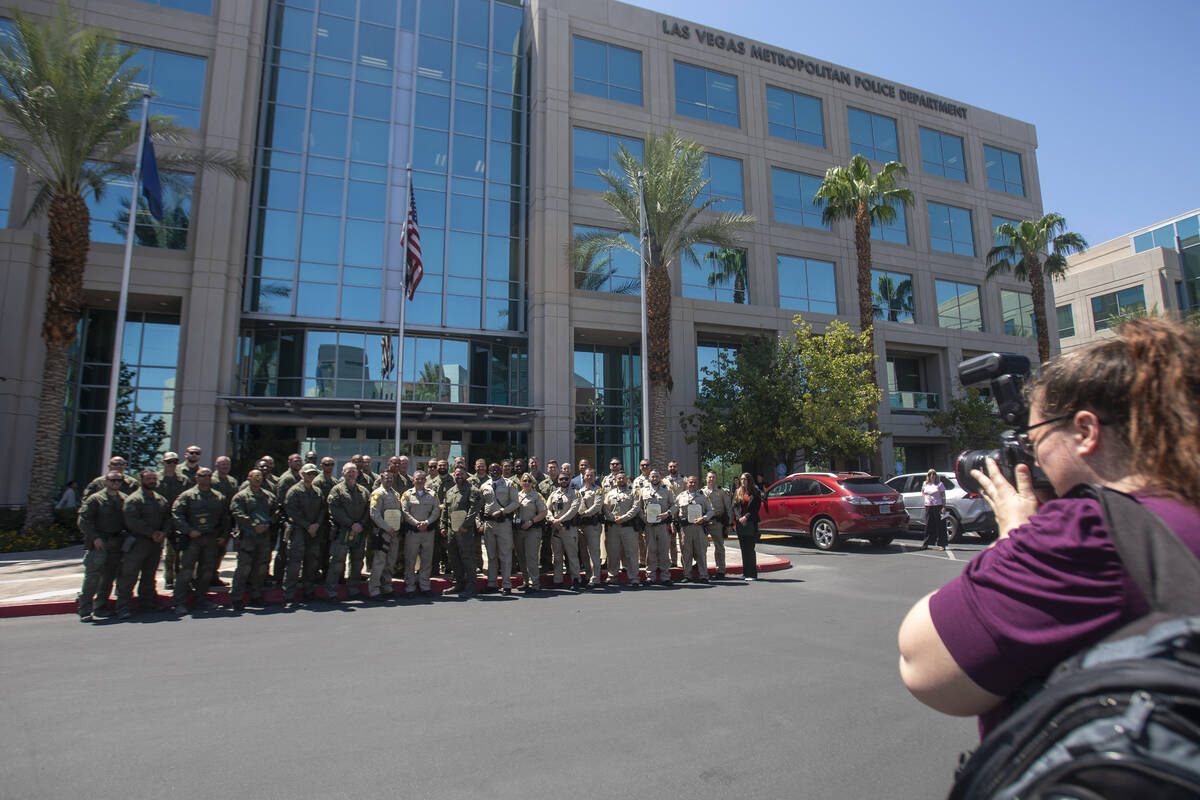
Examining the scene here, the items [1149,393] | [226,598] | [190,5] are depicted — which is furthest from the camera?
[190,5]

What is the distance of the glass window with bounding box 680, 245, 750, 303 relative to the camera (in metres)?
24.2

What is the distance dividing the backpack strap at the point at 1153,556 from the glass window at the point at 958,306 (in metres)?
31.3

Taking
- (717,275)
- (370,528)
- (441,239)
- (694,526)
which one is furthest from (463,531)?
(717,275)

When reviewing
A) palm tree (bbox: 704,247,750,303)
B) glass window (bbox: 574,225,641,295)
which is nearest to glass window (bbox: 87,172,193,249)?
glass window (bbox: 574,225,641,295)

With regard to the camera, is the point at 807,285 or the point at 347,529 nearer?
the point at 347,529

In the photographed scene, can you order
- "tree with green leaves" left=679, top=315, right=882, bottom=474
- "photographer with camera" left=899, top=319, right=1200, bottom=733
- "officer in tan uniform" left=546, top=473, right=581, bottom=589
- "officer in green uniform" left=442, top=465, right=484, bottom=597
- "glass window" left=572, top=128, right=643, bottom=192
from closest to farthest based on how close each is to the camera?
1. "photographer with camera" left=899, top=319, right=1200, bottom=733
2. "officer in green uniform" left=442, top=465, right=484, bottom=597
3. "officer in tan uniform" left=546, top=473, right=581, bottom=589
4. "tree with green leaves" left=679, top=315, right=882, bottom=474
5. "glass window" left=572, top=128, right=643, bottom=192

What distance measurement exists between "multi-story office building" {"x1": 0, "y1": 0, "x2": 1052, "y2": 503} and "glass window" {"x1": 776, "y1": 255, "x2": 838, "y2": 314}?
117mm

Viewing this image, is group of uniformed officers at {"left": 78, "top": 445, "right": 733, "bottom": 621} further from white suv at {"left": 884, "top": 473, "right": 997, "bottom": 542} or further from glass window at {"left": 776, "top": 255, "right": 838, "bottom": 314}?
glass window at {"left": 776, "top": 255, "right": 838, "bottom": 314}

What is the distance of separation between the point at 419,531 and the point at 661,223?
1357cm

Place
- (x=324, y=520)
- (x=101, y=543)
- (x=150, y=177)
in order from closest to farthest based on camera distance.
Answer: (x=101, y=543) < (x=324, y=520) < (x=150, y=177)

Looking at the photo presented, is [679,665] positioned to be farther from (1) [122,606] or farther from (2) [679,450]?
(2) [679,450]

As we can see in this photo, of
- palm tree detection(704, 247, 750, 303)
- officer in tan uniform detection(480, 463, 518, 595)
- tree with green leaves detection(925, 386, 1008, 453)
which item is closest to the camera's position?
officer in tan uniform detection(480, 463, 518, 595)

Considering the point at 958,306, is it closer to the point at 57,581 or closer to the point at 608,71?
the point at 608,71

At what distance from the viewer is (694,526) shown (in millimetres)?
10992
